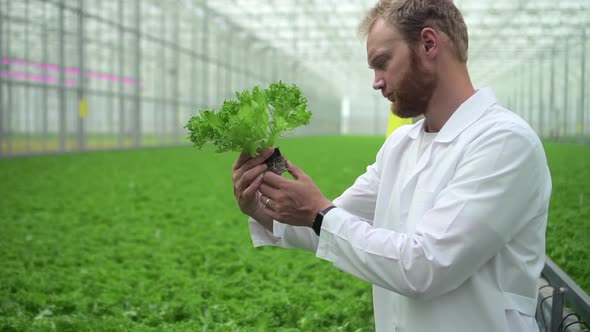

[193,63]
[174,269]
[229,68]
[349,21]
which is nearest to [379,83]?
[174,269]

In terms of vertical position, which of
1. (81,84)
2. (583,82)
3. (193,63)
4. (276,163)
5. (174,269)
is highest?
(193,63)

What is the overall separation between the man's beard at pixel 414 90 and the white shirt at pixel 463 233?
119mm

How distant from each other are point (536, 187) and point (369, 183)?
820 mm

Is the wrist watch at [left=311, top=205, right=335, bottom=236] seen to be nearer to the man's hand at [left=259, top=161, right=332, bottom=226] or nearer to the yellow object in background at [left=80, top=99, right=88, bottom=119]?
the man's hand at [left=259, top=161, right=332, bottom=226]

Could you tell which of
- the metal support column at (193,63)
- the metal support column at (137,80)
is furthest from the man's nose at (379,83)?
the metal support column at (193,63)

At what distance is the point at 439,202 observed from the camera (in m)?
1.90

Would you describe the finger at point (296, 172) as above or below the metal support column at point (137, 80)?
below

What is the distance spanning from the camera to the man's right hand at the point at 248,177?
2.16 metres

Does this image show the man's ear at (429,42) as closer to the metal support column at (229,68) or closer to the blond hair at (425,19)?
the blond hair at (425,19)

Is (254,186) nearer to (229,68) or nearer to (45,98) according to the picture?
(45,98)

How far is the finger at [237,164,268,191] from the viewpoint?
2152 mm

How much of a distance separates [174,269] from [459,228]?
14.8ft

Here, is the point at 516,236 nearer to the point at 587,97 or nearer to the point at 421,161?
the point at 421,161

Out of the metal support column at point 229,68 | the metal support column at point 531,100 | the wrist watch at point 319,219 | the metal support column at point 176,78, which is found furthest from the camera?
the metal support column at point 229,68
